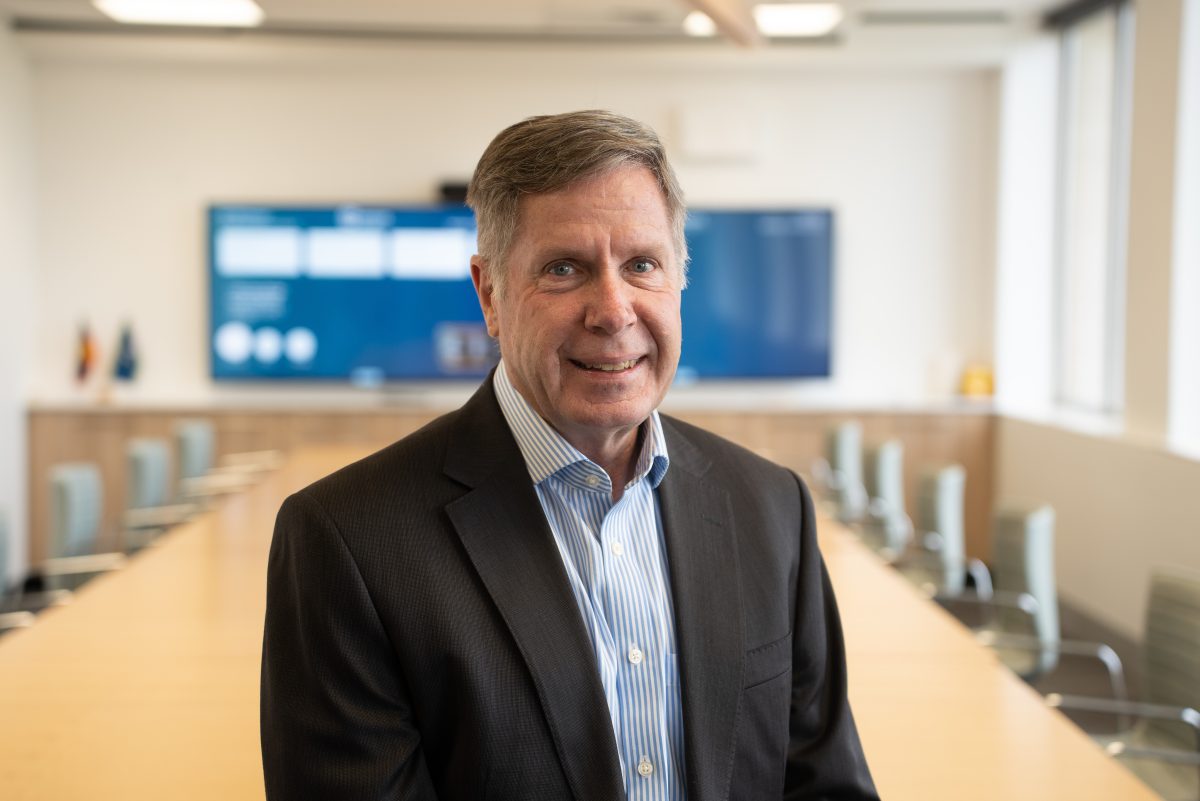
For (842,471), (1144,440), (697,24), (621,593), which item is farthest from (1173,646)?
(697,24)

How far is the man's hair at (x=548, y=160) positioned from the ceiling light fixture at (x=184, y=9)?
16.7ft

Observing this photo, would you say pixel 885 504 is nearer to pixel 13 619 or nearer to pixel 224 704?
pixel 13 619

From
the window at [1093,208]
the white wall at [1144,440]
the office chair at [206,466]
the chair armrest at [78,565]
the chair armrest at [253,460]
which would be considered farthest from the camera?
the chair armrest at [253,460]

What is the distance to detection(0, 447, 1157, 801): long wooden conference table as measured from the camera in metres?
2.36

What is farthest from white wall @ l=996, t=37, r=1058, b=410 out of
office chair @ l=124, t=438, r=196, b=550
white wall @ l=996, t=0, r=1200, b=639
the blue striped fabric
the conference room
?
the blue striped fabric

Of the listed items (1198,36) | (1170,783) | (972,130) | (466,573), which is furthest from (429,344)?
(466,573)

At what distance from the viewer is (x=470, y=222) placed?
8.92 m

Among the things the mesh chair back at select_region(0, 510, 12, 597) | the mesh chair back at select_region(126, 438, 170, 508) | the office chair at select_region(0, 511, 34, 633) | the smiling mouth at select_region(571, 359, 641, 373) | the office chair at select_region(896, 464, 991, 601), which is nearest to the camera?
the smiling mouth at select_region(571, 359, 641, 373)

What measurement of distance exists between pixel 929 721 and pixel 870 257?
6855 mm

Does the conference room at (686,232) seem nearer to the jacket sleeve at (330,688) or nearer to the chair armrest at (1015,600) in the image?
the chair armrest at (1015,600)

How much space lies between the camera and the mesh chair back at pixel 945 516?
5.61m

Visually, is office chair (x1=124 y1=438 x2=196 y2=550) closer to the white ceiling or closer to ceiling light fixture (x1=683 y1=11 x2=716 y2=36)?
the white ceiling

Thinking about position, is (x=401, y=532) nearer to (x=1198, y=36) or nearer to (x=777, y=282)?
(x=1198, y=36)

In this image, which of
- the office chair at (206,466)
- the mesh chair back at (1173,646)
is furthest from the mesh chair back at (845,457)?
the office chair at (206,466)
